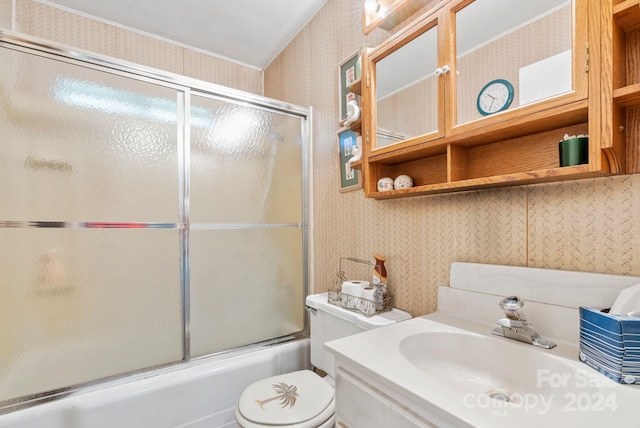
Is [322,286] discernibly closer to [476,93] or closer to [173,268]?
[173,268]

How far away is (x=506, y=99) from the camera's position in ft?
2.79

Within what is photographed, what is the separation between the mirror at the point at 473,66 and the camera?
0.77 metres

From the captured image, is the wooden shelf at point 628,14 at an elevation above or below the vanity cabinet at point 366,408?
above

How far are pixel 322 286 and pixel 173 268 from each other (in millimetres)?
828

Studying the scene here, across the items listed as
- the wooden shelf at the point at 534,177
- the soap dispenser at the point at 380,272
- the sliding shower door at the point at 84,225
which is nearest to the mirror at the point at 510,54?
the wooden shelf at the point at 534,177

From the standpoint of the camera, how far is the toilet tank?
1.18m

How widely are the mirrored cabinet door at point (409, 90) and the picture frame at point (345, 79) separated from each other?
0.37 metres

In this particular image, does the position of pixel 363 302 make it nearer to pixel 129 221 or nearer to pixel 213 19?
pixel 129 221

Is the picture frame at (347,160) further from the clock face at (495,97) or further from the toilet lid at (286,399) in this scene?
the toilet lid at (286,399)

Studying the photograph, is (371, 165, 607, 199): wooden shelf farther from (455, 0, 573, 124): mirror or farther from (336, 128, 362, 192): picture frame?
(336, 128, 362, 192): picture frame

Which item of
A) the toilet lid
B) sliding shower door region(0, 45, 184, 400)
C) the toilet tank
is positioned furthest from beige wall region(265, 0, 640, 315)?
sliding shower door region(0, 45, 184, 400)

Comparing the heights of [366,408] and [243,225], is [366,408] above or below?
below

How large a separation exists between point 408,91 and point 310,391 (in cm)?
122

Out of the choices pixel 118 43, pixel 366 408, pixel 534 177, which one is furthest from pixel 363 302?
pixel 118 43
